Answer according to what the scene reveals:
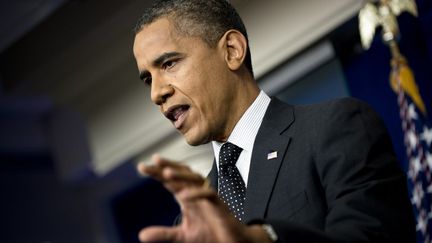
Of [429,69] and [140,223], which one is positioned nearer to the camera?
[429,69]

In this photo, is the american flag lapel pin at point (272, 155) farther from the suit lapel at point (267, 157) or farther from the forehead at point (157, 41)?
the forehead at point (157, 41)

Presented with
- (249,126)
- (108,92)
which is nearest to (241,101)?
(249,126)

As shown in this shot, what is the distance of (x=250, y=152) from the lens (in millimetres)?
1681

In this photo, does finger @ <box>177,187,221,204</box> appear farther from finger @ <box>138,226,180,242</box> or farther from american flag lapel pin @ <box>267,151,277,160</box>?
american flag lapel pin @ <box>267,151,277,160</box>

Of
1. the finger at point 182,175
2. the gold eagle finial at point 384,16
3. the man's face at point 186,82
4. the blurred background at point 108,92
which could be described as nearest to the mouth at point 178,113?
the man's face at point 186,82

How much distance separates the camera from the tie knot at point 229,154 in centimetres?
169

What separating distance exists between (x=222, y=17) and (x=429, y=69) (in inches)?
72.4

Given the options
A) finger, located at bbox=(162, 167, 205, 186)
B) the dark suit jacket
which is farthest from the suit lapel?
finger, located at bbox=(162, 167, 205, 186)

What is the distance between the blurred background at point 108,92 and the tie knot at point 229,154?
195cm

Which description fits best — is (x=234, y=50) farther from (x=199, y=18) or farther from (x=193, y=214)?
(x=193, y=214)

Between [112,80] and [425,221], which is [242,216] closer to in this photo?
[425,221]

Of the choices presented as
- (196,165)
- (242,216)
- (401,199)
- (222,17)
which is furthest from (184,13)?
(196,165)

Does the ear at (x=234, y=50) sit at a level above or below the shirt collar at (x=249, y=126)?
above

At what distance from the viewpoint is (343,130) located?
58.3 inches
